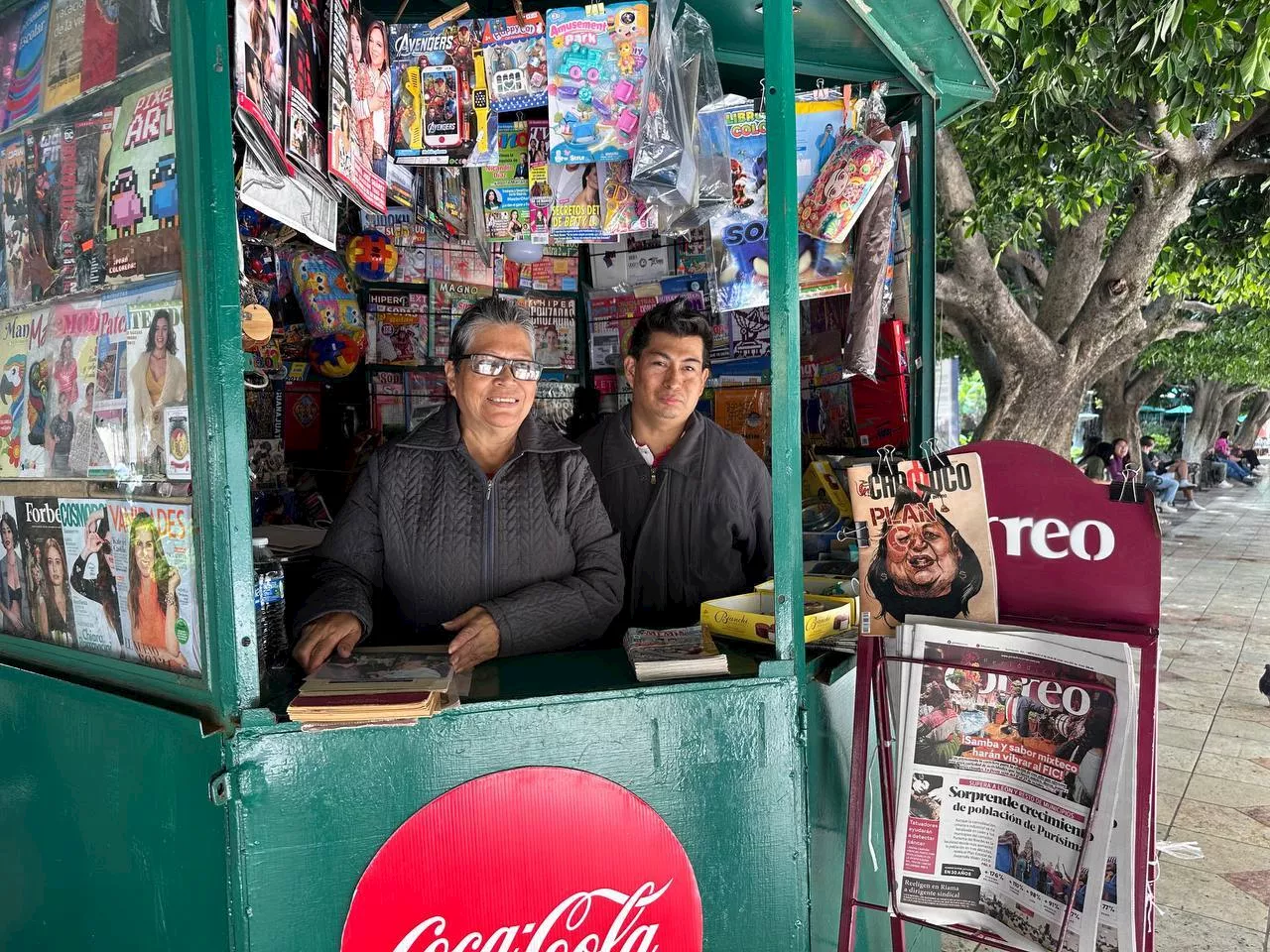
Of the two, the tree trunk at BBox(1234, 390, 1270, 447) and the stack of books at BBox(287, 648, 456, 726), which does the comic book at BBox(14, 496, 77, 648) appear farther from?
the tree trunk at BBox(1234, 390, 1270, 447)

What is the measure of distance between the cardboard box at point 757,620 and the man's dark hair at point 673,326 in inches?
33.6

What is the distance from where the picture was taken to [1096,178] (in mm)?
6410

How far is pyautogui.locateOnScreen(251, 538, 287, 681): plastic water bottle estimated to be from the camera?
169 centimetres

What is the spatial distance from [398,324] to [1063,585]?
8.79 feet

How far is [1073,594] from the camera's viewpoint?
5.80ft

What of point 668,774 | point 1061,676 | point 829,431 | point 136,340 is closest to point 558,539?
point 668,774

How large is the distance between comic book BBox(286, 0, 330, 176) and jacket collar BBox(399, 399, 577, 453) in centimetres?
63

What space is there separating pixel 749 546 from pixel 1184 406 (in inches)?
1490

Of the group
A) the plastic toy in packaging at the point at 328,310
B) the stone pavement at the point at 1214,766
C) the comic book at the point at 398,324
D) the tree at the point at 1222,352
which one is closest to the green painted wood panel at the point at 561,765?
the stone pavement at the point at 1214,766

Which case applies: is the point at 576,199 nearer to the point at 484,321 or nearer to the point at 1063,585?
the point at 484,321

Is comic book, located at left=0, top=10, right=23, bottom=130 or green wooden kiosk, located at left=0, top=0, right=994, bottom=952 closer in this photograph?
green wooden kiosk, located at left=0, top=0, right=994, bottom=952

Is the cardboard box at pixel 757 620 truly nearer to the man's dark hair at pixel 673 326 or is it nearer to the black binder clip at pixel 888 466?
the black binder clip at pixel 888 466

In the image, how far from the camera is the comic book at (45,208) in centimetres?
179

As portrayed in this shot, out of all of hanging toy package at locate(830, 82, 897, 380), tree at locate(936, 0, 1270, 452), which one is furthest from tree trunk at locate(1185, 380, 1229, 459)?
hanging toy package at locate(830, 82, 897, 380)
